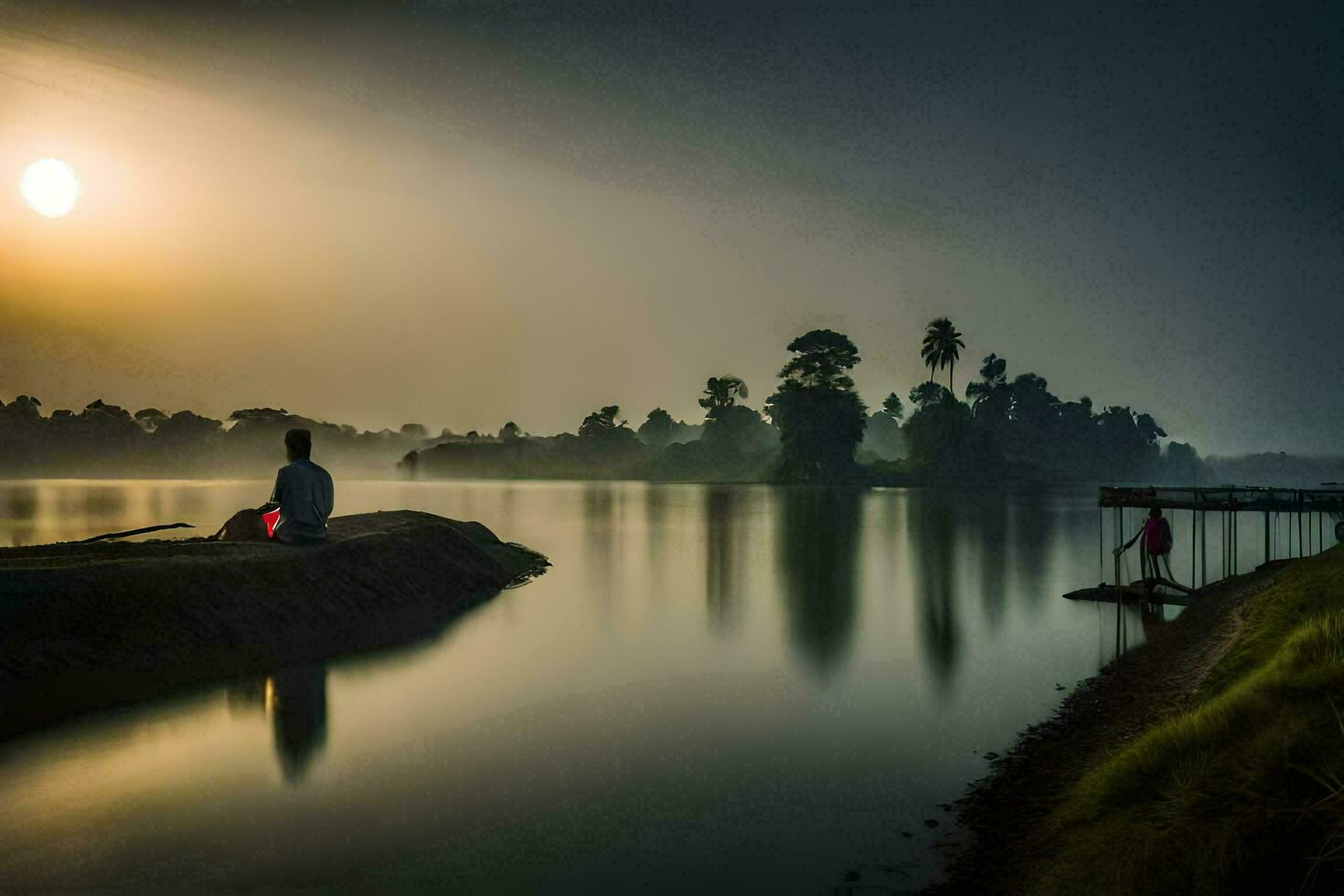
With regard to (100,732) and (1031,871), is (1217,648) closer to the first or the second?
(1031,871)

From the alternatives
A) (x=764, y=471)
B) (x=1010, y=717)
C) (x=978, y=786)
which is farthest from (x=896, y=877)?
(x=764, y=471)

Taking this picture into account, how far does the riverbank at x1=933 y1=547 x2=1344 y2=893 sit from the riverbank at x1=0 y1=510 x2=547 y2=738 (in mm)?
12229

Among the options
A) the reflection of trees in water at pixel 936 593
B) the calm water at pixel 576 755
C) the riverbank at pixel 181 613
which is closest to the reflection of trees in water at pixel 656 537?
the calm water at pixel 576 755

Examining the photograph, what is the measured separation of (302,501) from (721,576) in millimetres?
16546

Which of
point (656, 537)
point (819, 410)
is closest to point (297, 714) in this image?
point (656, 537)

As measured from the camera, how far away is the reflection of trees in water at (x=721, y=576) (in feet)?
73.4

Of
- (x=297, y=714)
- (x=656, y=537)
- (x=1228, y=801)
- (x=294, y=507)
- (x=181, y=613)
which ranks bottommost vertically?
(x=656, y=537)

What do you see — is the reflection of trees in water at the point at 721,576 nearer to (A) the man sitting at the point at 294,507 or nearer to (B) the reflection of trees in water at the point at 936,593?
(B) the reflection of trees in water at the point at 936,593

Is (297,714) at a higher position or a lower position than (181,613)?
lower

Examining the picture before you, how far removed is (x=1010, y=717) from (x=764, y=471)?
6726 inches

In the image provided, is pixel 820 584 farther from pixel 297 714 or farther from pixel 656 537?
pixel 656 537

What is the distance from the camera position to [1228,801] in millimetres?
6379

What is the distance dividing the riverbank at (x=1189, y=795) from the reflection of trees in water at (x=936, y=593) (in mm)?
5271

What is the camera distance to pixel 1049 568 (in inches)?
1294
